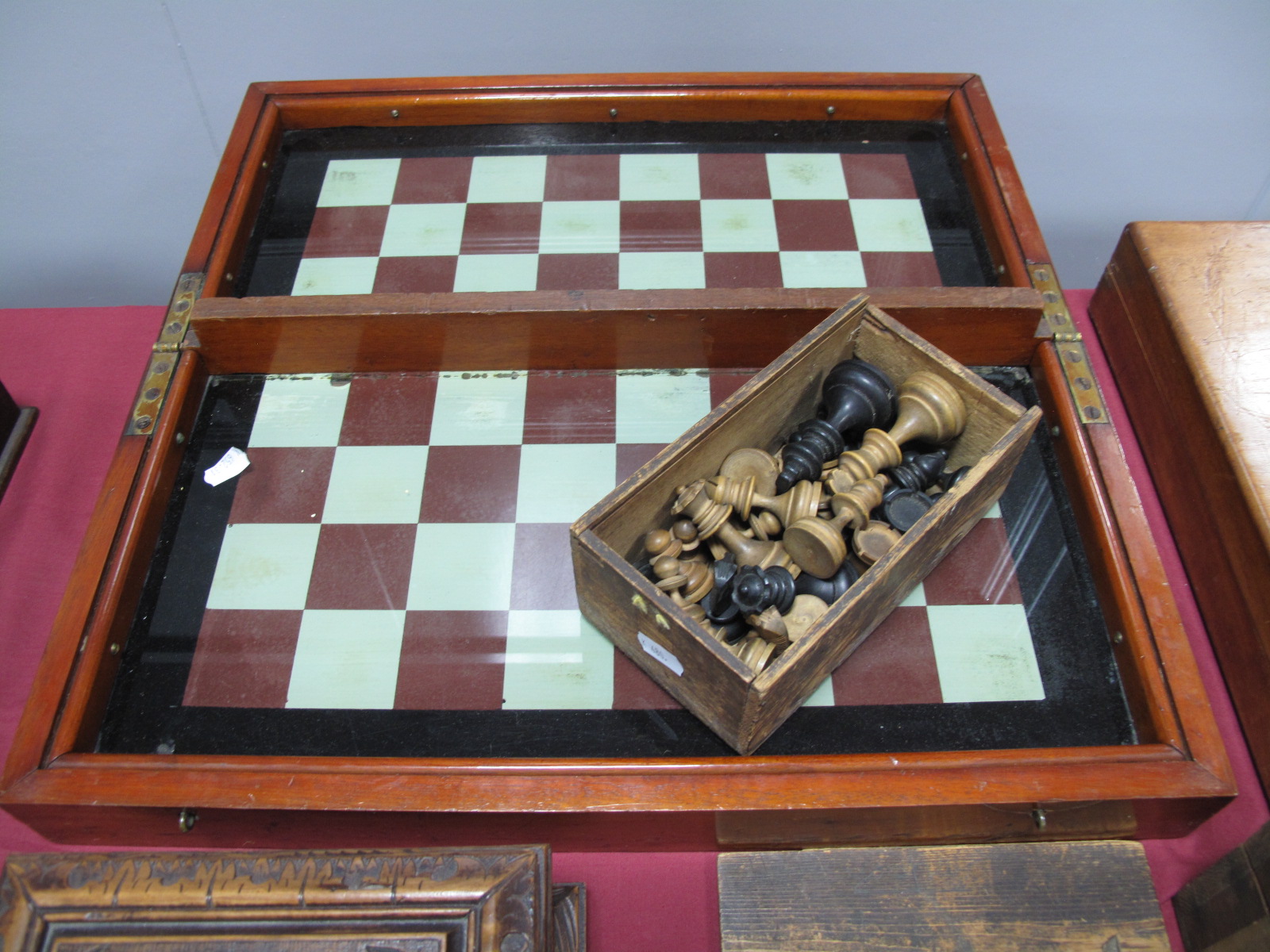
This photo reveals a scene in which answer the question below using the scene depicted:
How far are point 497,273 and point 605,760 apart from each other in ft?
3.91

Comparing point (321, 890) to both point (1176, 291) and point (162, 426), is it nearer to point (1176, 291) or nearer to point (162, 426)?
point (162, 426)

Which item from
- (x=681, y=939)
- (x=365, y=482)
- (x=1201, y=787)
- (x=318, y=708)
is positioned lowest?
(x=681, y=939)

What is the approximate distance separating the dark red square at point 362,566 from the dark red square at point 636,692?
43 cm

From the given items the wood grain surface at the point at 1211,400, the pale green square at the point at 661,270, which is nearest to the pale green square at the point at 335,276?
the pale green square at the point at 661,270

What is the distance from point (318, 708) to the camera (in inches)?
60.5

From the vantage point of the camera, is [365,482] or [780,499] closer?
[780,499]

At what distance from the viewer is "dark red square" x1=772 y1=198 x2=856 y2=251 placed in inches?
82.7

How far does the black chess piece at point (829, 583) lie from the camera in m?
1.52

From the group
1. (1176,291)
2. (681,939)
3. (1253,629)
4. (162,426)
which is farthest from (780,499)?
(162,426)

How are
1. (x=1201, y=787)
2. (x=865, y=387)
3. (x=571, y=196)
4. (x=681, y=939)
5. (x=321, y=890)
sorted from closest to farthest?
(x=321, y=890) → (x=1201, y=787) → (x=681, y=939) → (x=865, y=387) → (x=571, y=196)

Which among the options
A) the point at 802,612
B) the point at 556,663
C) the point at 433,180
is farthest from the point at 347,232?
the point at 802,612

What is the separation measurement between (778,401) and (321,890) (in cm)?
108

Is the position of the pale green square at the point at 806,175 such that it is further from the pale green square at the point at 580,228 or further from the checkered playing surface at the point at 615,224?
the pale green square at the point at 580,228

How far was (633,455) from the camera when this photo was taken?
5.93ft
